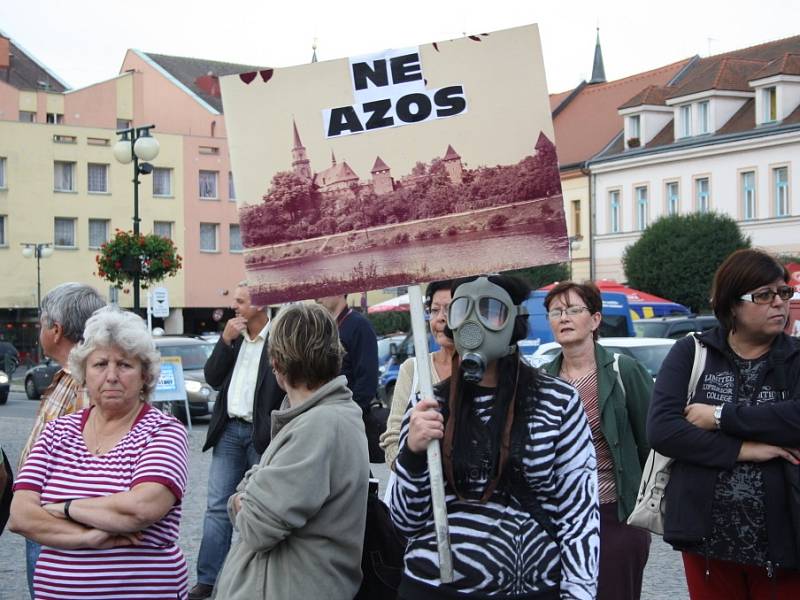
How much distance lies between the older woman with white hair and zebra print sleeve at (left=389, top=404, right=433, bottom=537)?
1040 mm

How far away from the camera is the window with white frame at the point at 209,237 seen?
69.2 m

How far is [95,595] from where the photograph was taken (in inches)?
175

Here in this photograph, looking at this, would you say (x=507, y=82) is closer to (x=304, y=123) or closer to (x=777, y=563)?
(x=304, y=123)

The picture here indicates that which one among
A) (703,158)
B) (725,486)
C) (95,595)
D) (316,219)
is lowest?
(95,595)

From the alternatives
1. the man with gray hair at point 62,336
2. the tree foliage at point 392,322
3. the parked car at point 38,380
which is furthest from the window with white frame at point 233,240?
the man with gray hair at point 62,336

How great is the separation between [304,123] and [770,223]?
49.3m

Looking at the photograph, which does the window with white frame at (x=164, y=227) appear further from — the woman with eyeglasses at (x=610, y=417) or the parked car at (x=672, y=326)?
the woman with eyeglasses at (x=610, y=417)

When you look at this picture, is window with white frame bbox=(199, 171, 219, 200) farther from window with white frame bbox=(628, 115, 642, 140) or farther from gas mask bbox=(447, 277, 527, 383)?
gas mask bbox=(447, 277, 527, 383)

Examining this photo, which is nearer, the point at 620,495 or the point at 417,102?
the point at 417,102

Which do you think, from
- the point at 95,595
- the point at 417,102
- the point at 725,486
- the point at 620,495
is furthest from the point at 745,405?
the point at 95,595

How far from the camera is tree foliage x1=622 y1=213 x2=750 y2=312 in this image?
163 ft

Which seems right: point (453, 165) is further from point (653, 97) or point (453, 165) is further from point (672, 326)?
point (653, 97)

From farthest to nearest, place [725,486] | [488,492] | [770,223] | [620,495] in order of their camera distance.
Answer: [770,223] < [620,495] < [725,486] < [488,492]

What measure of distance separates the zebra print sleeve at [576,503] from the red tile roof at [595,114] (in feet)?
192
